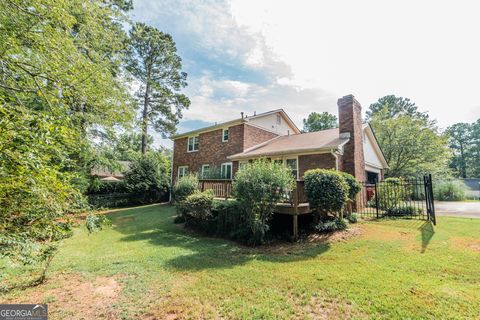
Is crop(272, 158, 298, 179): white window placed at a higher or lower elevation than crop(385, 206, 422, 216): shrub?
higher

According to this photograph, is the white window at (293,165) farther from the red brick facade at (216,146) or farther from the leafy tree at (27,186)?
the leafy tree at (27,186)

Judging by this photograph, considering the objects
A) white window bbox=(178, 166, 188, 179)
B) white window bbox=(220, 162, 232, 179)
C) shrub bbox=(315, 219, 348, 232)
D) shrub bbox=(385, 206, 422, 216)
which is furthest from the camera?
white window bbox=(178, 166, 188, 179)

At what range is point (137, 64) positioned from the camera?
2358 cm

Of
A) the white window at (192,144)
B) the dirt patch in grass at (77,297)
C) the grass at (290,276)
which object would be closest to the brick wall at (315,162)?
the grass at (290,276)

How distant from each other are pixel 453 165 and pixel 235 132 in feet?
187

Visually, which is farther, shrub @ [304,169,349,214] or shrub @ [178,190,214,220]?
shrub @ [178,190,214,220]

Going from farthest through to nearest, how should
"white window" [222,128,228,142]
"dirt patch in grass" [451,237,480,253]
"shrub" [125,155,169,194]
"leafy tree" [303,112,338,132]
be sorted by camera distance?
"leafy tree" [303,112,338,132]
"shrub" [125,155,169,194]
"white window" [222,128,228,142]
"dirt patch in grass" [451,237,480,253]

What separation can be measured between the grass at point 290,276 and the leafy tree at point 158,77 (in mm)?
19223

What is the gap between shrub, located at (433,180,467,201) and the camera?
2133cm

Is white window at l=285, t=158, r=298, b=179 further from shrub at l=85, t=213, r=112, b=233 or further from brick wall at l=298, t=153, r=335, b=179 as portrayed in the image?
shrub at l=85, t=213, r=112, b=233

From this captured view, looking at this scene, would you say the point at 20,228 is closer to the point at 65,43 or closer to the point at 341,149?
the point at 65,43

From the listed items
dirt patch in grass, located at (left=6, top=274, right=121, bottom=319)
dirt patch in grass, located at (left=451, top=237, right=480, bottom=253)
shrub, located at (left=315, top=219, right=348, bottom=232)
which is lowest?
dirt patch in grass, located at (left=6, top=274, right=121, bottom=319)

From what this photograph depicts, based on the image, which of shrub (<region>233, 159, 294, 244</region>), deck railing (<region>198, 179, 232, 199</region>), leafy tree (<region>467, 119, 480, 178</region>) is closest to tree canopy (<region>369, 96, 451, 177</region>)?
deck railing (<region>198, 179, 232, 199</region>)

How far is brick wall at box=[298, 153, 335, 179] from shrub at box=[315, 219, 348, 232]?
3.44 m
